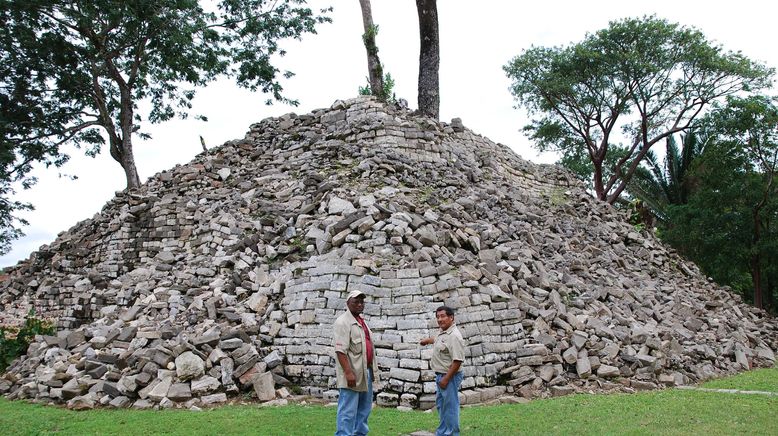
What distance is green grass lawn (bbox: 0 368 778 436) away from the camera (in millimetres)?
6957

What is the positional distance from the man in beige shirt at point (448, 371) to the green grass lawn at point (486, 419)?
3.56 ft

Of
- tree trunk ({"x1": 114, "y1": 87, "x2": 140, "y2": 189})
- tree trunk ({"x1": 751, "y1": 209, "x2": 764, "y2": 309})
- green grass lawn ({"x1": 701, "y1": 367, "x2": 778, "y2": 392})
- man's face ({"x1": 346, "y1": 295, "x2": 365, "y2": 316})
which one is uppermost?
tree trunk ({"x1": 114, "y1": 87, "x2": 140, "y2": 189})

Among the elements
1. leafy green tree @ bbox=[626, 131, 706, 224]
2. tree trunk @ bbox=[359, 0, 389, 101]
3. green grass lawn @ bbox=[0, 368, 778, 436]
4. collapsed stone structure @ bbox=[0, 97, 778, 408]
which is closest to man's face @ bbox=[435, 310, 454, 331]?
green grass lawn @ bbox=[0, 368, 778, 436]

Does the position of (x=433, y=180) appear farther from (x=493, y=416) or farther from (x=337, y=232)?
(x=493, y=416)

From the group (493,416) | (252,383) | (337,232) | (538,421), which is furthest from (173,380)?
(538,421)

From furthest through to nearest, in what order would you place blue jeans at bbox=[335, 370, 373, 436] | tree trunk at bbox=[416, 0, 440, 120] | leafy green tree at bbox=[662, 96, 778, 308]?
leafy green tree at bbox=[662, 96, 778, 308]
tree trunk at bbox=[416, 0, 440, 120]
blue jeans at bbox=[335, 370, 373, 436]

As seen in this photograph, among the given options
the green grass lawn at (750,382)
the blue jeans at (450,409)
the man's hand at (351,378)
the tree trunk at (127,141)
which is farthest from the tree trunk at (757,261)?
the tree trunk at (127,141)

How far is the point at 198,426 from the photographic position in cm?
716

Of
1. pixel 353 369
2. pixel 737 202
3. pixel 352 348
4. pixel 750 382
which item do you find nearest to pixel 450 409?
pixel 353 369

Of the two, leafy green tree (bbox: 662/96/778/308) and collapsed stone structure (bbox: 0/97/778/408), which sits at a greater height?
leafy green tree (bbox: 662/96/778/308)

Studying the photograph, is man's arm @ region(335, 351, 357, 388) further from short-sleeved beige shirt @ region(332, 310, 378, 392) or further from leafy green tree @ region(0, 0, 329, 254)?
leafy green tree @ region(0, 0, 329, 254)

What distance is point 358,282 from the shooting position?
30.7 ft

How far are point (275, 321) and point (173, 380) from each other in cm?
180

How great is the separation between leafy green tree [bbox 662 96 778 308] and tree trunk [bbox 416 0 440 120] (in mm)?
13445
